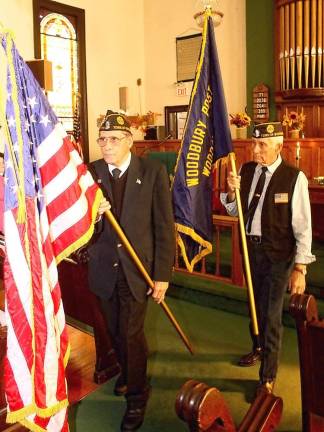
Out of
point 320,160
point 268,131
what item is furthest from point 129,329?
point 320,160

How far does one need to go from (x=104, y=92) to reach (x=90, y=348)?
230 inches

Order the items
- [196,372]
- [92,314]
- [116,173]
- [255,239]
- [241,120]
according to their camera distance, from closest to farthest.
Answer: [116,173] < [255,239] < [92,314] < [196,372] < [241,120]

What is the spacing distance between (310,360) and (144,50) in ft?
26.8

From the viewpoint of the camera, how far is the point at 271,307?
2777 millimetres

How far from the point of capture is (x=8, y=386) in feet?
5.88

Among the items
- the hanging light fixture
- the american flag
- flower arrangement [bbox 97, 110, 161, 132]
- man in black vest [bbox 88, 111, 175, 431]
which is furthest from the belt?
flower arrangement [bbox 97, 110, 161, 132]

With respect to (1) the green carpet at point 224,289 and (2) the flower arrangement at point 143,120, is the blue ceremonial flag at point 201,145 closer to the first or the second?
(1) the green carpet at point 224,289

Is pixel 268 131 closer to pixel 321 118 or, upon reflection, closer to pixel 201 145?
pixel 201 145

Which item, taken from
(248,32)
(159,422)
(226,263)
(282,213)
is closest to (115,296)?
(159,422)

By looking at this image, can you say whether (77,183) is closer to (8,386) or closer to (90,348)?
(8,386)

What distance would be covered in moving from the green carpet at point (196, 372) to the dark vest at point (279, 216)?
0.94m

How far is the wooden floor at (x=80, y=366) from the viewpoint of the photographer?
10.0 ft

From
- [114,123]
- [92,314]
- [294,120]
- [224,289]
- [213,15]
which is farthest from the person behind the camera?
[213,15]

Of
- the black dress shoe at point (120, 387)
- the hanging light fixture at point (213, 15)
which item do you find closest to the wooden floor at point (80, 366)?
the black dress shoe at point (120, 387)
